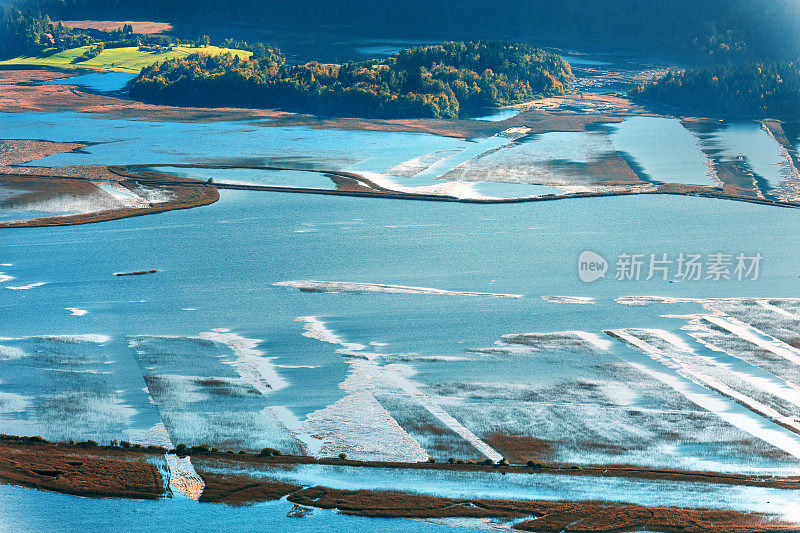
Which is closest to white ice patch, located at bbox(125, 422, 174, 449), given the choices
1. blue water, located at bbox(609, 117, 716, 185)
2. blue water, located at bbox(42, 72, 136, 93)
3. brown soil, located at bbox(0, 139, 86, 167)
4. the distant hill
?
blue water, located at bbox(609, 117, 716, 185)

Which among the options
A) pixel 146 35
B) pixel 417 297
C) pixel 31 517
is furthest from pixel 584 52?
pixel 31 517

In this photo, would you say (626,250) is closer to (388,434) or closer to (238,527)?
(388,434)

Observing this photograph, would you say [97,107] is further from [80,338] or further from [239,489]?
[239,489]

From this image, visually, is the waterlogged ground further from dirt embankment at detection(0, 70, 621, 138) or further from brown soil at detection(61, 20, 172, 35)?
brown soil at detection(61, 20, 172, 35)

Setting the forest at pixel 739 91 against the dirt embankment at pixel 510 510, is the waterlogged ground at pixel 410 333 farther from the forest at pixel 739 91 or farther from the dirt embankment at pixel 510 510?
the forest at pixel 739 91

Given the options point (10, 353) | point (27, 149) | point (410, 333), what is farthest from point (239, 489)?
point (27, 149)

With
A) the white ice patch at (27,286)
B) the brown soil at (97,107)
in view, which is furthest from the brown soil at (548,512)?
the brown soil at (97,107)
